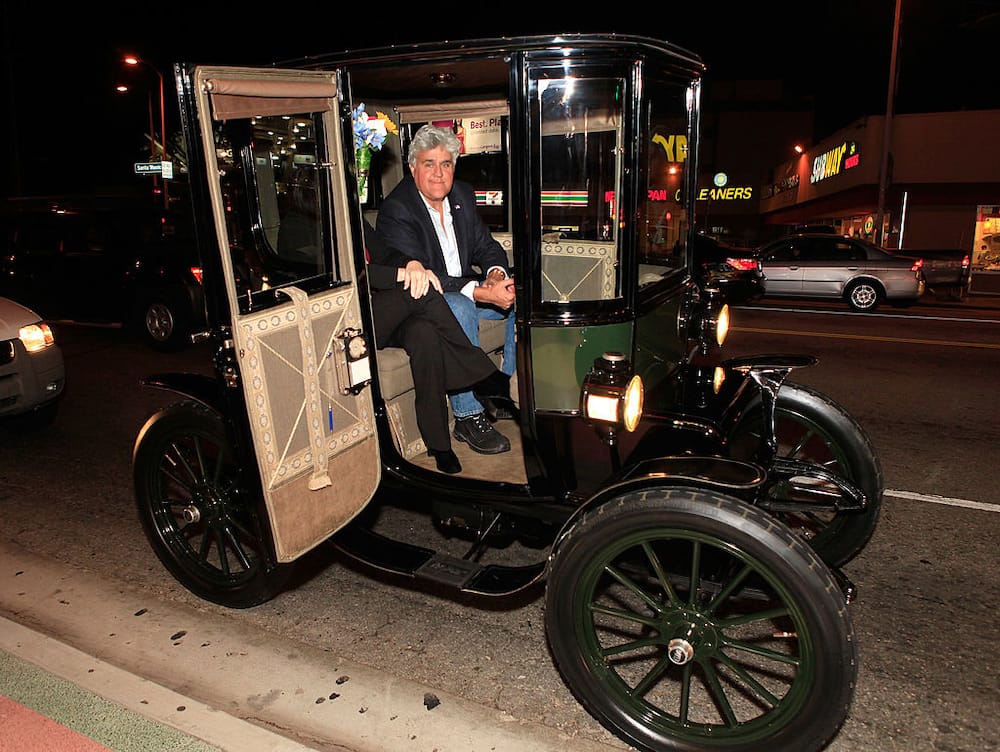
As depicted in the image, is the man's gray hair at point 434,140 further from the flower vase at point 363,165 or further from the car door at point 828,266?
the car door at point 828,266

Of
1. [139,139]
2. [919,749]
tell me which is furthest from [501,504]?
[139,139]

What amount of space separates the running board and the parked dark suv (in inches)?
270

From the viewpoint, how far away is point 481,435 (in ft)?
12.5

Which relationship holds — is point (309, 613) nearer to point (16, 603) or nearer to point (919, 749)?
point (16, 603)

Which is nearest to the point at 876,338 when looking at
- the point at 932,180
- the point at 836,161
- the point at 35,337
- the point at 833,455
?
the point at 833,455

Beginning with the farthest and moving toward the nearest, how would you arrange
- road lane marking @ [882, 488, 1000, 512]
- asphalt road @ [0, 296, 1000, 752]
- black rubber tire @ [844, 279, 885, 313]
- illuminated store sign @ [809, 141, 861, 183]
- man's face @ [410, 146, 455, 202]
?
illuminated store sign @ [809, 141, 861, 183] < black rubber tire @ [844, 279, 885, 313] < road lane marking @ [882, 488, 1000, 512] < man's face @ [410, 146, 455, 202] < asphalt road @ [0, 296, 1000, 752]

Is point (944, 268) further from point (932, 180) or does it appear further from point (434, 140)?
point (434, 140)

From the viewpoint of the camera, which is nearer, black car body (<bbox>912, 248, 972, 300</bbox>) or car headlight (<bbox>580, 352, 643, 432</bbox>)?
car headlight (<bbox>580, 352, 643, 432</bbox>)

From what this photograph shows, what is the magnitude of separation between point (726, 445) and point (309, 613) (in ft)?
6.90

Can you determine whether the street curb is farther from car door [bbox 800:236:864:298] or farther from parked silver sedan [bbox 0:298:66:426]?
car door [bbox 800:236:864:298]

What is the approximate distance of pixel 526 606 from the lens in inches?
142

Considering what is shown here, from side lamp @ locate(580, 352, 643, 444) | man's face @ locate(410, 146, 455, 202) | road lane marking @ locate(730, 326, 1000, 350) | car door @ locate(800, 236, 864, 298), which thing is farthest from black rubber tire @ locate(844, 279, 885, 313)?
side lamp @ locate(580, 352, 643, 444)

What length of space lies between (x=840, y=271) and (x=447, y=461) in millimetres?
12772

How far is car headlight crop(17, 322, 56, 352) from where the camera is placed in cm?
561
